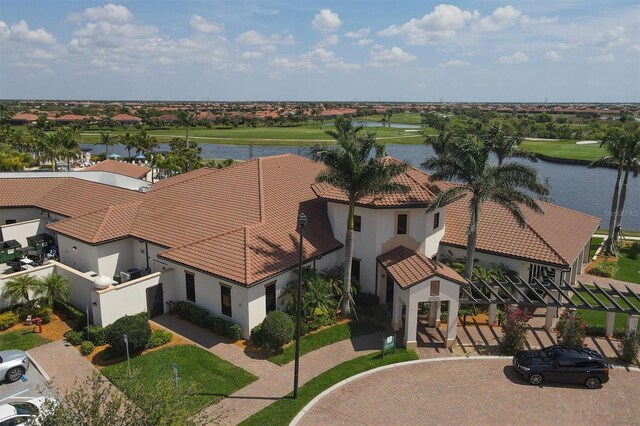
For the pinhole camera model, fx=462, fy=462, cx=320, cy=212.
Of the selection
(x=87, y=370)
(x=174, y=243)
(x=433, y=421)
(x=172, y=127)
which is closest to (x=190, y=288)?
(x=174, y=243)

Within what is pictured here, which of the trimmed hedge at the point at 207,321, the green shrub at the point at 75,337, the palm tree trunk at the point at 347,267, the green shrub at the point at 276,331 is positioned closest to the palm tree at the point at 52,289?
the green shrub at the point at 75,337

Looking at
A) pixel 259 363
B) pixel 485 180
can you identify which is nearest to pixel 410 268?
pixel 485 180

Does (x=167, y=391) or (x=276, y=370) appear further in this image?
(x=276, y=370)

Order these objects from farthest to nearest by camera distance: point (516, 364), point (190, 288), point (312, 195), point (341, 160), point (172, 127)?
1. point (172, 127)
2. point (312, 195)
3. point (190, 288)
4. point (341, 160)
5. point (516, 364)

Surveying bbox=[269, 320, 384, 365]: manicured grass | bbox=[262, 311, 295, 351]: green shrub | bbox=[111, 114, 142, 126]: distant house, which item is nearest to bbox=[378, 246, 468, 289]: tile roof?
bbox=[269, 320, 384, 365]: manicured grass

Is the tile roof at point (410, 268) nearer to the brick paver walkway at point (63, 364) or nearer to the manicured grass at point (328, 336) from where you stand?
the manicured grass at point (328, 336)

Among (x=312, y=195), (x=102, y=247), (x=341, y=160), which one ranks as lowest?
(x=102, y=247)

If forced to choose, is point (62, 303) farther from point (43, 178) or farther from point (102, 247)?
point (43, 178)
